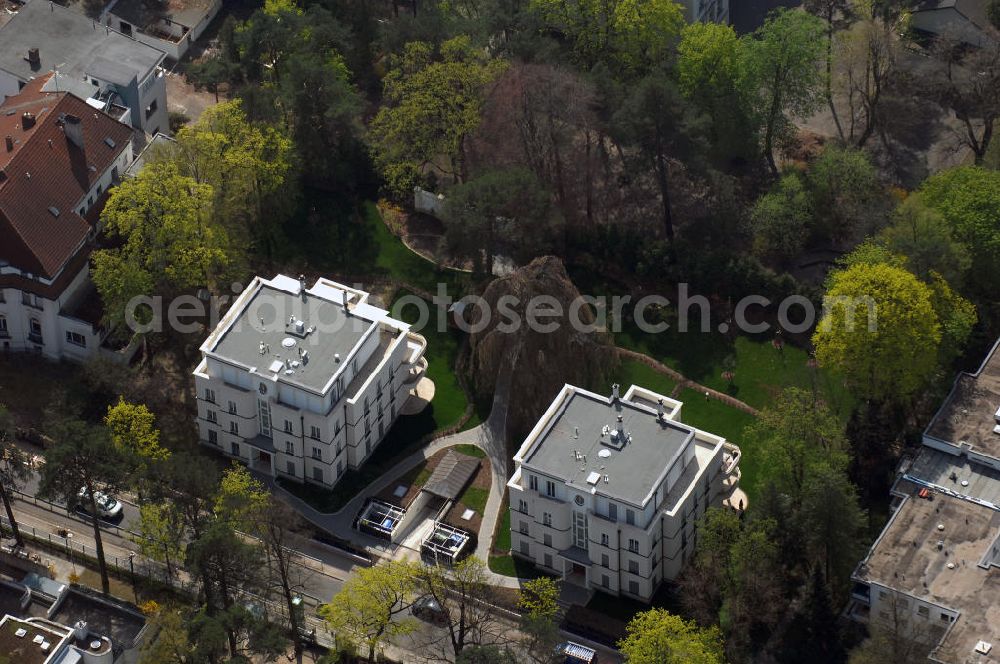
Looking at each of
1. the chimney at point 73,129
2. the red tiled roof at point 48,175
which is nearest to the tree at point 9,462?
the red tiled roof at point 48,175

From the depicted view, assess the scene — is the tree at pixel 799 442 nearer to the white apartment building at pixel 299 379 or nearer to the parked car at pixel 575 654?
the parked car at pixel 575 654

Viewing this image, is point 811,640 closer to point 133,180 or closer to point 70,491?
point 70,491

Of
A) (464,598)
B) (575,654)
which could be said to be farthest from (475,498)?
(575,654)

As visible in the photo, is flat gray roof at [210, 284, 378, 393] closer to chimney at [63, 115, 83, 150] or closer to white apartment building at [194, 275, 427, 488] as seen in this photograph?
white apartment building at [194, 275, 427, 488]

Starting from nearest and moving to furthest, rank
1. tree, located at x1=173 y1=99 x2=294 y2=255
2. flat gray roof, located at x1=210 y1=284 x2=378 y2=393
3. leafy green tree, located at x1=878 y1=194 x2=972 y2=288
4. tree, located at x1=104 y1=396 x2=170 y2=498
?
tree, located at x1=104 y1=396 x2=170 y2=498 < flat gray roof, located at x1=210 y1=284 x2=378 y2=393 < leafy green tree, located at x1=878 y1=194 x2=972 y2=288 < tree, located at x1=173 y1=99 x2=294 y2=255

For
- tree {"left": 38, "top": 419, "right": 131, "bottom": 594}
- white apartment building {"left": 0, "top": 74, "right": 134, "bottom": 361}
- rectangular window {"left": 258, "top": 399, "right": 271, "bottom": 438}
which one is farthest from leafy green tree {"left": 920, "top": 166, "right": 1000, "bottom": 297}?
tree {"left": 38, "top": 419, "right": 131, "bottom": 594}

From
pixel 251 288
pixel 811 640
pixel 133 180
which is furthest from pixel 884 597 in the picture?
pixel 133 180
